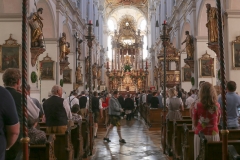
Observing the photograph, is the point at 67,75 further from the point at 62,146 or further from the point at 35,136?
the point at 35,136

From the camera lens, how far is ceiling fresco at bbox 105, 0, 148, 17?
42219mm

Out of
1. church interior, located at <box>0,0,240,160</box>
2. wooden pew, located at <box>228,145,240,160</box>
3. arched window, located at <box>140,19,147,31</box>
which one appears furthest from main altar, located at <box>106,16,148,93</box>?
wooden pew, located at <box>228,145,240,160</box>

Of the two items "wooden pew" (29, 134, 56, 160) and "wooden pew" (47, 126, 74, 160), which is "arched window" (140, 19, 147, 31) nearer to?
"wooden pew" (47, 126, 74, 160)

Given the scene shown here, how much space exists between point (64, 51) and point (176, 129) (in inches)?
373

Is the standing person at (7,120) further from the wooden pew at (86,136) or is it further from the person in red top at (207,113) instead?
the wooden pew at (86,136)

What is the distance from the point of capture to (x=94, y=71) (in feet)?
85.1

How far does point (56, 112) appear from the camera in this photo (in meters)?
6.20

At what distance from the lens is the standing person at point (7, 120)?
2725 mm

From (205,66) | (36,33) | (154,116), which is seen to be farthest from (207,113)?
(205,66)

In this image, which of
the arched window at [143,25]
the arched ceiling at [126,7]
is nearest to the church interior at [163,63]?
the arched ceiling at [126,7]

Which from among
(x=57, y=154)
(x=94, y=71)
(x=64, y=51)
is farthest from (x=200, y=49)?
(x=94, y=71)

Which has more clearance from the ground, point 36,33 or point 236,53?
point 36,33

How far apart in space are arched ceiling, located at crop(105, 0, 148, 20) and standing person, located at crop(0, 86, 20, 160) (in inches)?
1587

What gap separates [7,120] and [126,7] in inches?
1658
